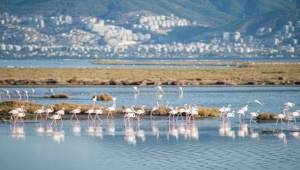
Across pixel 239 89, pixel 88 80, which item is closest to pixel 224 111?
pixel 239 89

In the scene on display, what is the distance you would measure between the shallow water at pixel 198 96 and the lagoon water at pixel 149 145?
666 cm

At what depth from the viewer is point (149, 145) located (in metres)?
35.3

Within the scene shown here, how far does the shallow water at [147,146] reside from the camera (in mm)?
30797

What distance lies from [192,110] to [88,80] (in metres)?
42.3

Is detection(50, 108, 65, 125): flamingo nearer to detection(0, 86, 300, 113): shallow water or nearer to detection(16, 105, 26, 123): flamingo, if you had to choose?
detection(16, 105, 26, 123): flamingo

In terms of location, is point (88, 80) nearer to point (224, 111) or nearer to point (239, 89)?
point (239, 89)

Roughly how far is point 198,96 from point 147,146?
27.7 meters

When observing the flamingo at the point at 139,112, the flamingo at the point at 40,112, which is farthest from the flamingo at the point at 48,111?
the flamingo at the point at 139,112

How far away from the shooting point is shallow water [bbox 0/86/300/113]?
55125mm

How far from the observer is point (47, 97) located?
61500 mm

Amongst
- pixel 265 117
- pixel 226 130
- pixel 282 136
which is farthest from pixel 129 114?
pixel 282 136

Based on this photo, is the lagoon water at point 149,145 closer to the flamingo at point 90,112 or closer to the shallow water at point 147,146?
the shallow water at point 147,146

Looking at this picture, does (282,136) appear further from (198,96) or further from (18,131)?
(198,96)

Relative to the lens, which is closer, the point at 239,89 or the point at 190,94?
the point at 190,94
